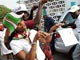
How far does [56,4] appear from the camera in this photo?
6418 mm

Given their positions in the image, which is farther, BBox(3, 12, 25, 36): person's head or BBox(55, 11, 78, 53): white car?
BBox(55, 11, 78, 53): white car

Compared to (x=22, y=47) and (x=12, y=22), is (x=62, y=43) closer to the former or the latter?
(x=22, y=47)

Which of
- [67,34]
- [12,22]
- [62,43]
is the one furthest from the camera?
[62,43]

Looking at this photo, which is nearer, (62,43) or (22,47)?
(22,47)

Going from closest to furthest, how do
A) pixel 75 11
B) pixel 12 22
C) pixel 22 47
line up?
pixel 12 22
pixel 22 47
pixel 75 11

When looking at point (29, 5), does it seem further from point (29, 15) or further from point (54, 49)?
point (29, 15)

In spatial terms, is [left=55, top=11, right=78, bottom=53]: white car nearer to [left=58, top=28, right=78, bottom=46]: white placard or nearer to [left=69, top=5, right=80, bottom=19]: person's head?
[left=69, top=5, right=80, bottom=19]: person's head

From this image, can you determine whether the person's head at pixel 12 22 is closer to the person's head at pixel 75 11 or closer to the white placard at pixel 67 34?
the white placard at pixel 67 34

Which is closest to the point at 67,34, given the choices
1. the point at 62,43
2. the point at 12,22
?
the point at 12,22

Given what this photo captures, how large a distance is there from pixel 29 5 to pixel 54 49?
150 centimetres

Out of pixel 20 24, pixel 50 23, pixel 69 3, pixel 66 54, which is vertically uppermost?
pixel 20 24

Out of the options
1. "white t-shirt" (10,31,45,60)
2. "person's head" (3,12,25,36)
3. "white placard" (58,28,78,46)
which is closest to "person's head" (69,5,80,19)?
"white placard" (58,28,78,46)

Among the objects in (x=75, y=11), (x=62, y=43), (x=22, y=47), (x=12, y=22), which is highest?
(x=12, y=22)

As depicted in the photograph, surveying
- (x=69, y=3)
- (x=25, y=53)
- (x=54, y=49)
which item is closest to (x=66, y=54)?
(x=54, y=49)
